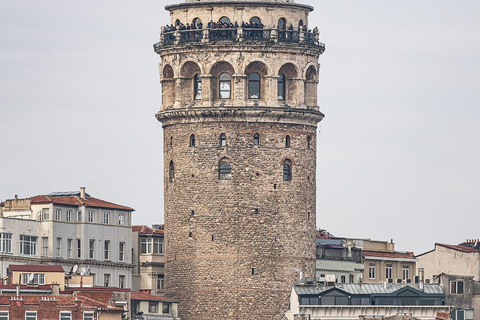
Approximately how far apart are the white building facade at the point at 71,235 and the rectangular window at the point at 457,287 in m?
21.6

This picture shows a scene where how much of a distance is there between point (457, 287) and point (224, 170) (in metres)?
16.6

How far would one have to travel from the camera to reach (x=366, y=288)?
16100 centimetres

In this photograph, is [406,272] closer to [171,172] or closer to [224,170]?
[171,172]

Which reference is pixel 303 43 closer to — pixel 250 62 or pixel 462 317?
pixel 250 62

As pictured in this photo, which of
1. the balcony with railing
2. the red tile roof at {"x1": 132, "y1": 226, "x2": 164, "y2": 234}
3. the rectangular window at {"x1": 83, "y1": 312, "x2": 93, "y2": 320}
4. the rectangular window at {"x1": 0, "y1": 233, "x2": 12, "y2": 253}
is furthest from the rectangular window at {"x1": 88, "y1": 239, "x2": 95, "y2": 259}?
the rectangular window at {"x1": 83, "y1": 312, "x2": 93, "y2": 320}

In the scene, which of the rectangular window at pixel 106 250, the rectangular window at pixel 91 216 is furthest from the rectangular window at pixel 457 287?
the rectangular window at pixel 91 216

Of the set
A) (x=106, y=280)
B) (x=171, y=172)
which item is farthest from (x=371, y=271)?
(x=171, y=172)

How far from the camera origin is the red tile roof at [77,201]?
167000 millimetres

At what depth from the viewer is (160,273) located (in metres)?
175

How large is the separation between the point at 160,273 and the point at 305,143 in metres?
17.8

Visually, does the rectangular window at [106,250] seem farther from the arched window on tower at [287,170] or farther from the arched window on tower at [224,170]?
the arched window on tower at [287,170]

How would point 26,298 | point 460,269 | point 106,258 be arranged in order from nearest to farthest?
point 26,298 → point 106,258 → point 460,269

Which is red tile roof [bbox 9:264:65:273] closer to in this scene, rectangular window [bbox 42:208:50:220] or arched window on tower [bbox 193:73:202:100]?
rectangular window [bbox 42:208:50:220]

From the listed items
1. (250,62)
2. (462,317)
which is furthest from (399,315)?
(250,62)
